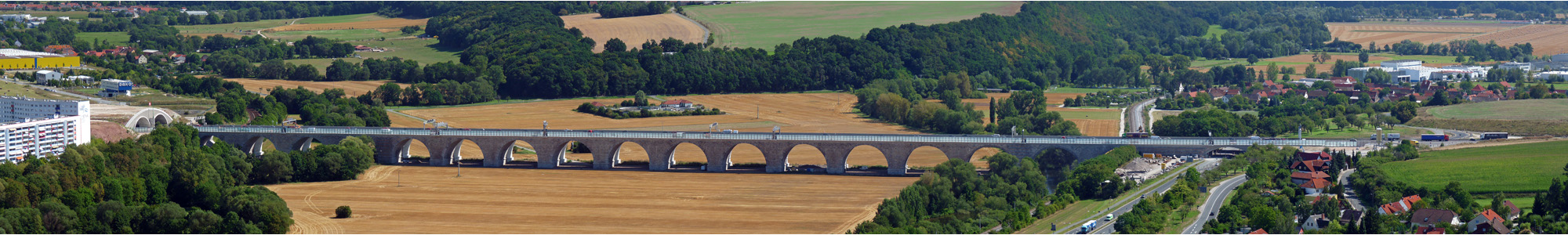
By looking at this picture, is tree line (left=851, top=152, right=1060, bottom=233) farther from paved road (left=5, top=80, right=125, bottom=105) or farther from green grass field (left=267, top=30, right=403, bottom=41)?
green grass field (left=267, top=30, right=403, bottom=41)

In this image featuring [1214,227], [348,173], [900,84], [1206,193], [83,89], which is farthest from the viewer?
[900,84]

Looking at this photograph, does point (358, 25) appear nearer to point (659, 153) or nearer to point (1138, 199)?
point (659, 153)

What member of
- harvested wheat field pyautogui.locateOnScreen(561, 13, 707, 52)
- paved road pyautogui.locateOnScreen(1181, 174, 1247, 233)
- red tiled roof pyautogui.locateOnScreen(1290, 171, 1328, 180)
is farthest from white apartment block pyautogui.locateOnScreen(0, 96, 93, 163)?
harvested wheat field pyautogui.locateOnScreen(561, 13, 707, 52)

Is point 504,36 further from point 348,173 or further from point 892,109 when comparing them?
point 348,173

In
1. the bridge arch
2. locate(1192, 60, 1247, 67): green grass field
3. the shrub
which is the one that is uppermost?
locate(1192, 60, 1247, 67): green grass field

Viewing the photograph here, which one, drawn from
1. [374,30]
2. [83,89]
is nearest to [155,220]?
[83,89]

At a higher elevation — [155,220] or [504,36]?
[504,36]

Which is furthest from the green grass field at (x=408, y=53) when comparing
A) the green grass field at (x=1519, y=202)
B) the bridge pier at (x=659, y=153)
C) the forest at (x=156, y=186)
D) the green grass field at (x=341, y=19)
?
the green grass field at (x=1519, y=202)

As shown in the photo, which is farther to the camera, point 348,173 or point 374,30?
point 374,30
